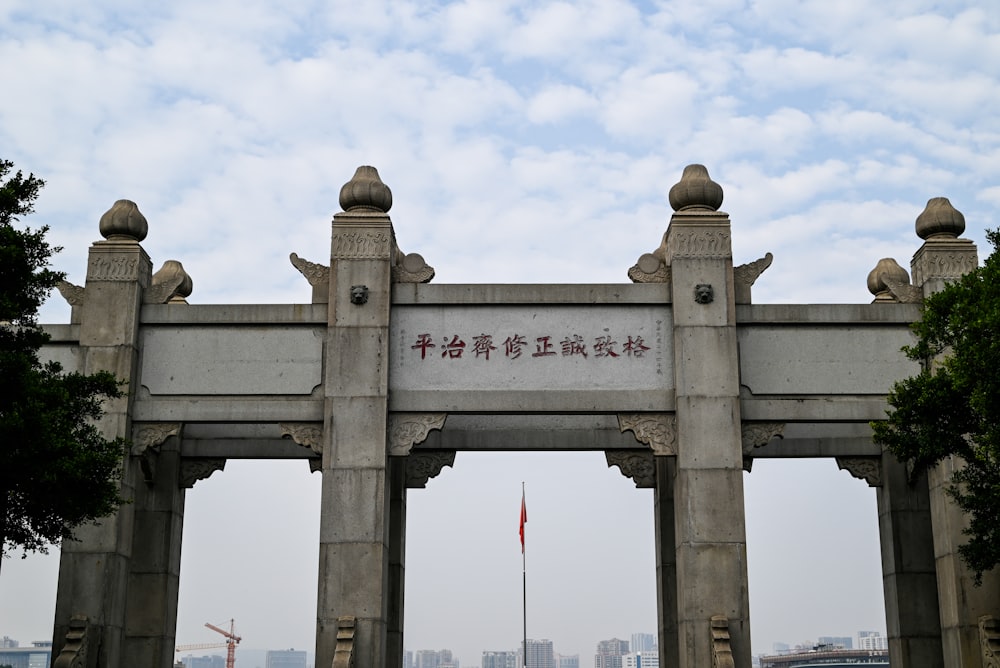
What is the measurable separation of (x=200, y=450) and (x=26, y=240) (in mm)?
6182

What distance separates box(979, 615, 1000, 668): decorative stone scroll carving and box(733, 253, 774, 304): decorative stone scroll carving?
16.3 feet

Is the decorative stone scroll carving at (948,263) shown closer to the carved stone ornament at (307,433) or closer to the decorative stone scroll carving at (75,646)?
the carved stone ornament at (307,433)

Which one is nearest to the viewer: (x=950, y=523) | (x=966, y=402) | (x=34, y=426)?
(x=34, y=426)

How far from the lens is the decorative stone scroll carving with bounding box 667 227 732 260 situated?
50.1 feet

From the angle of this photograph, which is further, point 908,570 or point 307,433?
point 908,570

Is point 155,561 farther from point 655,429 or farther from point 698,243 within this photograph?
point 698,243

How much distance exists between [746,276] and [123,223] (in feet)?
27.7

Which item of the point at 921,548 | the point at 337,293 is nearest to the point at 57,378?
the point at 337,293

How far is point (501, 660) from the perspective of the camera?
17712cm

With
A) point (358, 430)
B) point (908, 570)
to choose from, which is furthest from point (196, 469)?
point (908, 570)

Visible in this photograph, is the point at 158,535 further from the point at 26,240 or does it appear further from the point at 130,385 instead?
the point at 26,240

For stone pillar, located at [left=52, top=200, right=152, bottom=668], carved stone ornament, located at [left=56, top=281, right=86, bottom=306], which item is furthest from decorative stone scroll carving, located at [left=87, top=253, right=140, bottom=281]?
carved stone ornament, located at [left=56, top=281, right=86, bottom=306]

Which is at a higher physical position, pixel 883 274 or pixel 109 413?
pixel 883 274

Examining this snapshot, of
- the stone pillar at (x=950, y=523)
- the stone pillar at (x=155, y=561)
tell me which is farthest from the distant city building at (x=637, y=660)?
the stone pillar at (x=950, y=523)
